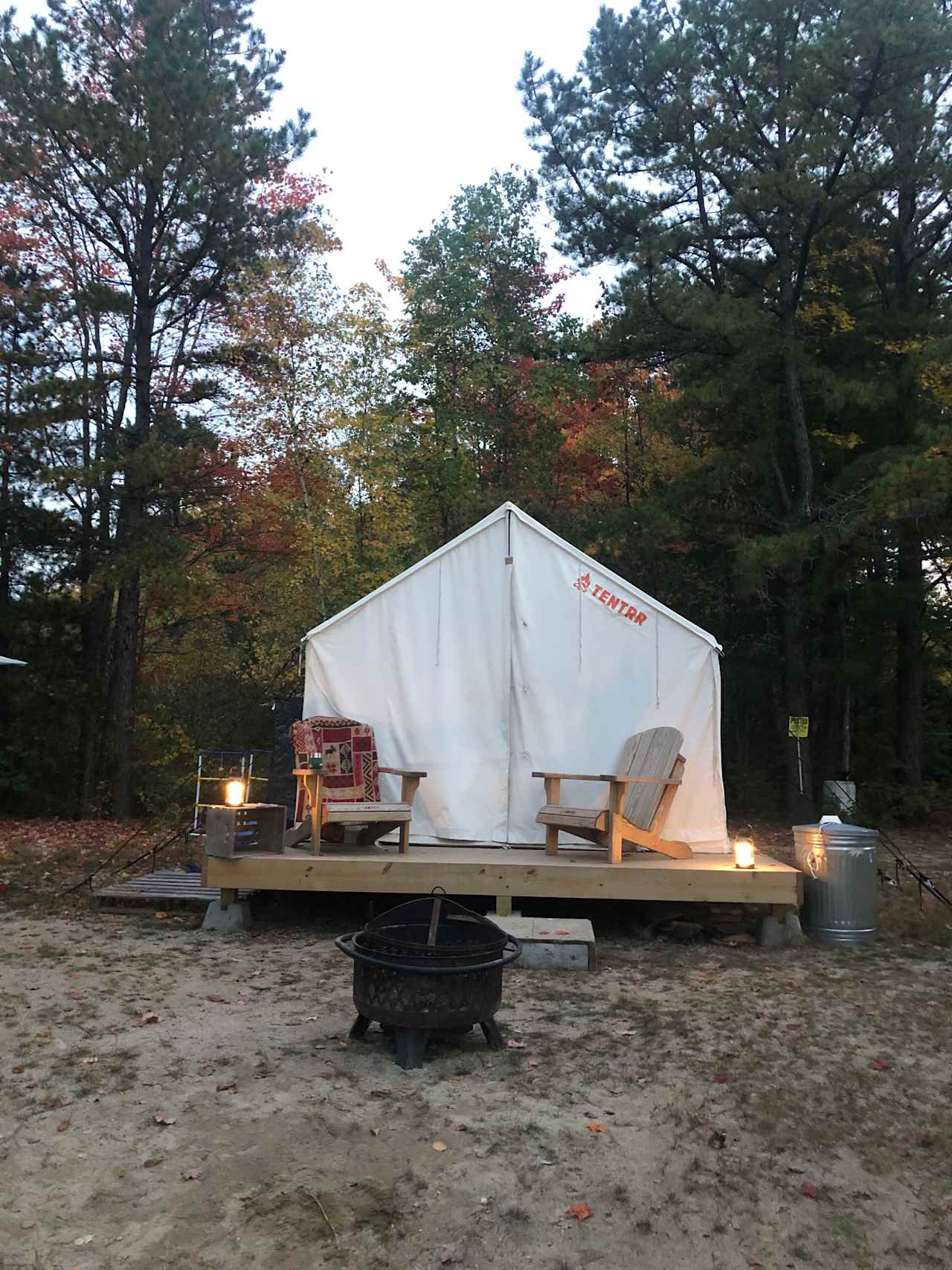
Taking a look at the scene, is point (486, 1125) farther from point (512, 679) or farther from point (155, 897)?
point (512, 679)

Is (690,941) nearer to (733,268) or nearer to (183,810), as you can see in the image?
(183,810)

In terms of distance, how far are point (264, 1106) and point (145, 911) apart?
353 centimetres

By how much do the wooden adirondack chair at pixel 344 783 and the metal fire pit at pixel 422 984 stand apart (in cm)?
219

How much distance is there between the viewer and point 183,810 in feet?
39.0

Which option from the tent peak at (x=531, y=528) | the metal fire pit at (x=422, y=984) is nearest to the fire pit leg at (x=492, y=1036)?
the metal fire pit at (x=422, y=984)

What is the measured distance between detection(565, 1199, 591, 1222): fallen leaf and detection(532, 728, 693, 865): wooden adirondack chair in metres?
3.11

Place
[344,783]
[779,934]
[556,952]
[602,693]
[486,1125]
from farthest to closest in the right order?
[602,693], [344,783], [779,934], [556,952], [486,1125]

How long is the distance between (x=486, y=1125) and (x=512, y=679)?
406 cm

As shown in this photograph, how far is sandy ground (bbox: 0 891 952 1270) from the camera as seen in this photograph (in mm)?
2412

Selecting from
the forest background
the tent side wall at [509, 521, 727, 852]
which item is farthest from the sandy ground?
the forest background

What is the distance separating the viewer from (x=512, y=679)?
6.96 metres

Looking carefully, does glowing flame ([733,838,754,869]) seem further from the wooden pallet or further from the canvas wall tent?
the wooden pallet

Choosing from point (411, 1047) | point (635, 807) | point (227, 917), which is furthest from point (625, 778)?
point (227, 917)

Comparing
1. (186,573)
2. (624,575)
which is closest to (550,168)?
(624,575)
